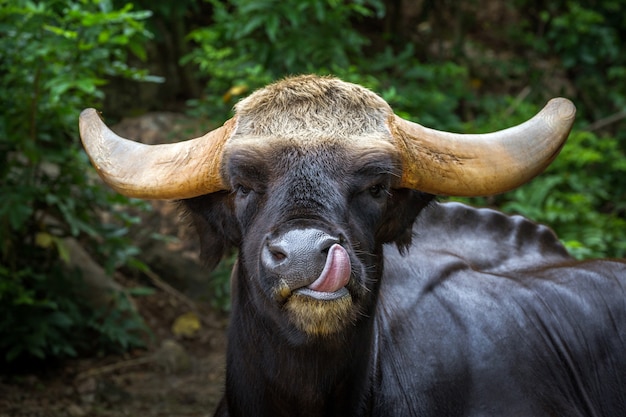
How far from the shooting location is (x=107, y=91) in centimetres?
1003

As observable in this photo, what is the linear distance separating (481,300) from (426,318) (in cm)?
33

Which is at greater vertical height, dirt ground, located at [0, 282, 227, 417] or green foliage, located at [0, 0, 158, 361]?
green foliage, located at [0, 0, 158, 361]

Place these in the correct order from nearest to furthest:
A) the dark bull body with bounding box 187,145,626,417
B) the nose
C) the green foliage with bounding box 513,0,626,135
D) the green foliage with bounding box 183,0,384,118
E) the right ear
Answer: the nose
the dark bull body with bounding box 187,145,626,417
the right ear
the green foliage with bounding box 183,0,384,118
the green foliage with bounding box 513,0,626,135

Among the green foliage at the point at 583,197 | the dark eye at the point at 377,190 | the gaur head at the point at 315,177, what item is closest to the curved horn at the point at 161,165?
the gaur head at the point at 315,177

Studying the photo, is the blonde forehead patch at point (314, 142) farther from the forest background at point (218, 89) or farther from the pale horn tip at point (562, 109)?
the forest background at point (218, 89)

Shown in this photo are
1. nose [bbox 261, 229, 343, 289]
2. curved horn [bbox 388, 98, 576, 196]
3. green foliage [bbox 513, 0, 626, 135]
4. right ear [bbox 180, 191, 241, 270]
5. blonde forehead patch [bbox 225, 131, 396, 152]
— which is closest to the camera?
nose [bbox 261, 229, 343, 289]

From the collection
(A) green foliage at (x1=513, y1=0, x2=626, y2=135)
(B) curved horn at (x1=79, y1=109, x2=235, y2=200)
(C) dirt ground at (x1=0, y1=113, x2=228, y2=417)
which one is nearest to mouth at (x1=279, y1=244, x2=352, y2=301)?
(B) curved horn at (x1=79, y1=109, x2=235, y2=200)

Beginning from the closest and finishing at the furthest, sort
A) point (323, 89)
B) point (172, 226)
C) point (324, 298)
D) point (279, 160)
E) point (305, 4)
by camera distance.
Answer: point (324, 298) → point (279, 160) → point (323, 89) → point (305, 4) → point (172, 226)

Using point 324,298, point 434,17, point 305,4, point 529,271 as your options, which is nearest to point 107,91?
point 305,4

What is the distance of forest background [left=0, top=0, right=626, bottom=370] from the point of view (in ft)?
19.6

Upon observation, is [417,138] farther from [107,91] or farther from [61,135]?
[107,91]

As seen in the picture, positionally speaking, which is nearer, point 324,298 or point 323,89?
point 324,298

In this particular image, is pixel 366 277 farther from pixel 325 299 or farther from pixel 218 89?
A: pixel 218 89

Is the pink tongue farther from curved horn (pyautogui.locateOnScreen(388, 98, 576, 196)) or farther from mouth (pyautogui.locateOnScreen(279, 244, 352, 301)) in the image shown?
curved horn (pyautogui.locateOnScreen(388, 98, 576, 196))
